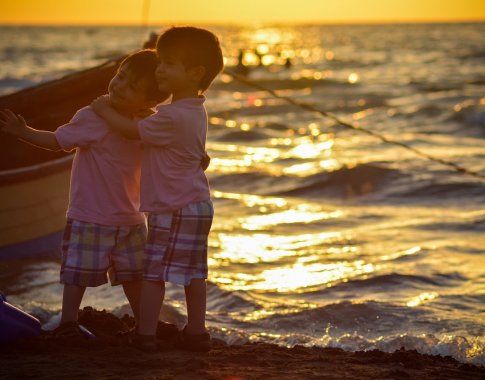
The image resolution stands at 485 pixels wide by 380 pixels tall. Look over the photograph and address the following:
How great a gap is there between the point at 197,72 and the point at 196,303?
114cm

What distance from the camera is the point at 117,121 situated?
176 inches

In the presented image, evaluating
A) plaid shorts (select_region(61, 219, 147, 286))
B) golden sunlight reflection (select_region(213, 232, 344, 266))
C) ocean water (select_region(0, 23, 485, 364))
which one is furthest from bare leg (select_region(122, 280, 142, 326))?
golden sunlight reflection (select_region(213, 232, 344, 266))

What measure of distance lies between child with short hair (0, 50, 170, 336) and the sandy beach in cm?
24

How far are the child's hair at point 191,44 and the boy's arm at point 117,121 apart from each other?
1.20 ft

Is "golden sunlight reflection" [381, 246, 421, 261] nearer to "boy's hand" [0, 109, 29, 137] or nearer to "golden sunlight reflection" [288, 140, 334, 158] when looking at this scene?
"boy's hand" [0, 109, 29, 137]

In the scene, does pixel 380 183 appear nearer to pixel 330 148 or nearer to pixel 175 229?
pixel 330 148

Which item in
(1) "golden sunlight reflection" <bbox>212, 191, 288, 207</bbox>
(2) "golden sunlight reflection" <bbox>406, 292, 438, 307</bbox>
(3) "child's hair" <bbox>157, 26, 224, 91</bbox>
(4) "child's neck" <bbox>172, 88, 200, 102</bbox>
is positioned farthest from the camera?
(1) "golden sunlight reflection" <bbox>212, 191, 288, 207</bbox>

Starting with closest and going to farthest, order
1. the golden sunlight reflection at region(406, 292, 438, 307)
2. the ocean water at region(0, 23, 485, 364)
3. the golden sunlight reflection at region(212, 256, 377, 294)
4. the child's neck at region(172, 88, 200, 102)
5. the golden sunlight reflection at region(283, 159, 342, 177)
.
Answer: the child's neck at region(172, 88, 200, 102) < the ocean water at region(0, 23, 485, 364) < the golden sunlight reflection at region(406, 292, 438, 307) < the golden sunlight reflection at region(212, 256, 377, 294) < the golden sunlight reflection at region(283, 159, 342, 177)

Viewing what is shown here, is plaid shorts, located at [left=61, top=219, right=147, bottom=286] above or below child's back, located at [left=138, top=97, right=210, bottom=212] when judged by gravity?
below

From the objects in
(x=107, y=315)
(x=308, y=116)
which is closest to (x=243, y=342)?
(x=107, y=315)

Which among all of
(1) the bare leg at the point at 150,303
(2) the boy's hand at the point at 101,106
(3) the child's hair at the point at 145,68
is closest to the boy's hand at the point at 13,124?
(2) the boy's hand at the point at 101,106

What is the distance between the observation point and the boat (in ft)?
25.5

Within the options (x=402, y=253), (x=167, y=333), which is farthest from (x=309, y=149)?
(x=167, y=333)

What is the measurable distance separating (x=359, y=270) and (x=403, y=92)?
22589 mm
